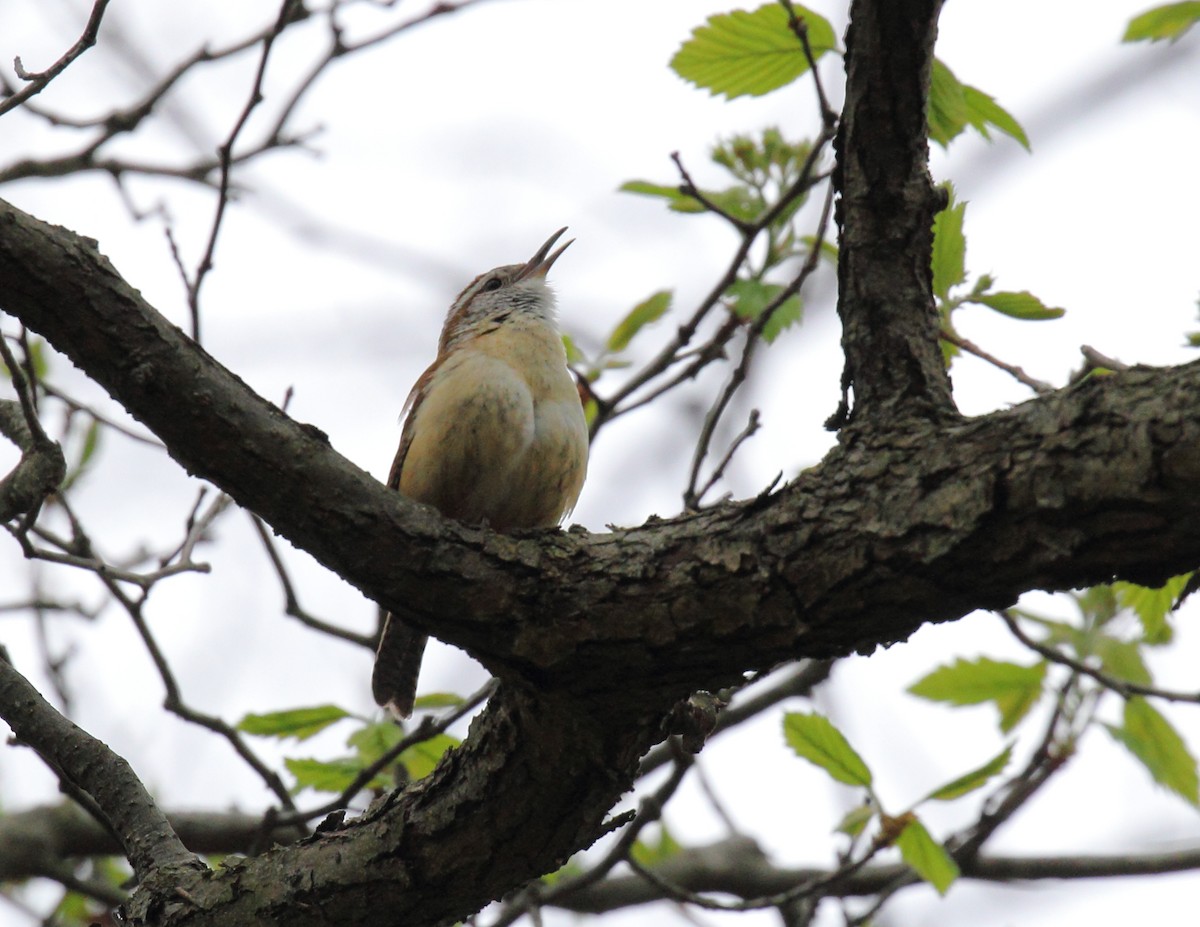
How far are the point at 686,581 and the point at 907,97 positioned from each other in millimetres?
1256

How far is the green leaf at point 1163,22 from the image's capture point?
390cm

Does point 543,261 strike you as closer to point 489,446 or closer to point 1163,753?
point 489,446

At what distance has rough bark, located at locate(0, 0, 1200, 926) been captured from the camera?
244 cm

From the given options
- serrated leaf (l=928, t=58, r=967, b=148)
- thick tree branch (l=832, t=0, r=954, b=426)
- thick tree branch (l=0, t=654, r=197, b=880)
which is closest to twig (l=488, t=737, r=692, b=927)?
thick tree branch (l=0, t=654, r=197, b=880)

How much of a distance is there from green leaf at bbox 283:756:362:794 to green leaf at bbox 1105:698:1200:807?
3.19 m

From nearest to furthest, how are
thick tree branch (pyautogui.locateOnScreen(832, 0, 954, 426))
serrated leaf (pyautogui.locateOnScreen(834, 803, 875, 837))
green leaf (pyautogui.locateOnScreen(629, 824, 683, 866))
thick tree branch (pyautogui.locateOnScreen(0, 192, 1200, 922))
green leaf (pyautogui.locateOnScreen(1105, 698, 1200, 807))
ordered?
thick tree branch (pyautogui.locateOnScreen(0, 192, 1200, 922))
thick tree branch (pyautogui.locateOnScreen(832, 0, 954, 426))
serrated leaf (pyautogui.locateOnScreen(834, 803, 875, 837))
green leaf (pyautogui.locateOnScreen(1105, 698, 1200, 807))
green leaf (pyautogui.locateOnScreen(629, 824, 683, 866))

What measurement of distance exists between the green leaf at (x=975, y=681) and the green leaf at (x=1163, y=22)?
2520mm

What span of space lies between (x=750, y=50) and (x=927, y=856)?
2.65 metres

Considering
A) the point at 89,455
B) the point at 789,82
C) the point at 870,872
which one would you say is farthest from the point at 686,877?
the point at 789,82

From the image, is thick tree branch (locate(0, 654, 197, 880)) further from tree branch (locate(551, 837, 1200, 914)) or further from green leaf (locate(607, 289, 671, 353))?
green leaf (locate(607, 289, 671, 353))

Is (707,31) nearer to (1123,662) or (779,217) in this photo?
(779,217)

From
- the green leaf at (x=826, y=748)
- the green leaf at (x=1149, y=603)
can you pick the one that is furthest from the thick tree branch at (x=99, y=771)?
the green leaf at (x=1149, y=603)

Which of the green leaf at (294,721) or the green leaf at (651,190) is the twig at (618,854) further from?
the green leaf at (651,190)

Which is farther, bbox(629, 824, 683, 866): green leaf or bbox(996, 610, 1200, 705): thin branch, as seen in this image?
bbox(629, 824, 683, 866): green leaf
